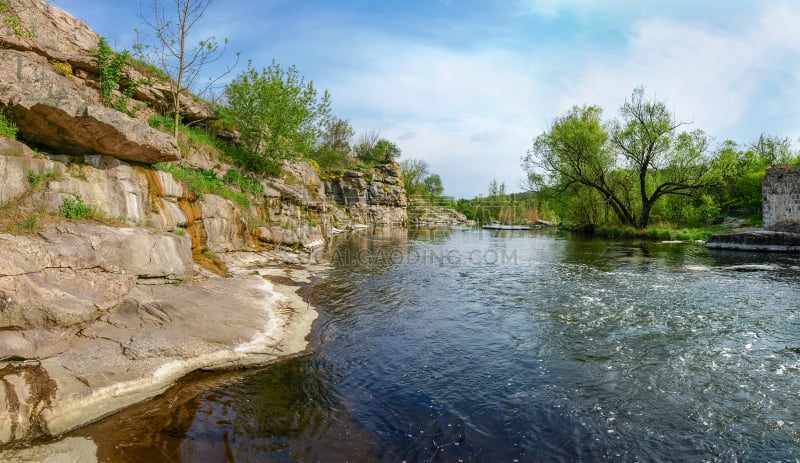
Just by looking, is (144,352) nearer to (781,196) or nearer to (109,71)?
(109,71)

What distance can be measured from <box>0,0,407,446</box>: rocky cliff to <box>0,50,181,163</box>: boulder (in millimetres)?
31

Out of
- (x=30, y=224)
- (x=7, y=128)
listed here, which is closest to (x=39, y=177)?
(x=7, y=128)

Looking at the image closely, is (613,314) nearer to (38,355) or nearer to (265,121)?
(38,355)

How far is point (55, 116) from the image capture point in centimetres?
908

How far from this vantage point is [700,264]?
62.2 feet

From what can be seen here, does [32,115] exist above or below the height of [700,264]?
above

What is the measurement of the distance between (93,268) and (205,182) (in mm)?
10244

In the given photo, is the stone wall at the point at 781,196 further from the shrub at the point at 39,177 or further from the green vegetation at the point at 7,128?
the green vegetation at the point at 7,128

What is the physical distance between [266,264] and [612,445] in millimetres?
14663

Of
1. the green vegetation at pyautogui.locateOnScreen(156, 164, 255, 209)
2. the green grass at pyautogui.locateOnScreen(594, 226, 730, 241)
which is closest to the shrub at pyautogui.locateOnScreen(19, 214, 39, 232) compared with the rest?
the green vegetation at pyautogui.locateOnScreen(156, 164, 255, 209)

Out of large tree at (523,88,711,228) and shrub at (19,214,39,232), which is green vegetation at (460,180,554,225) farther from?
shrub at (19,214,39,232)

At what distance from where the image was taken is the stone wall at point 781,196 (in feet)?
81.0

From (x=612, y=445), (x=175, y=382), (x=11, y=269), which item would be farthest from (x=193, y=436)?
(x=612, y=445)

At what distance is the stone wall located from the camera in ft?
81.0
